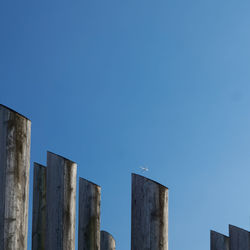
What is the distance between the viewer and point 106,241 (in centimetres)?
703

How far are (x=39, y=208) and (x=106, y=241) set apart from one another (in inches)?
65.9

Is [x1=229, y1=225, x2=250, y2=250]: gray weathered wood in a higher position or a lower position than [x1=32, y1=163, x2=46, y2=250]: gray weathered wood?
lower

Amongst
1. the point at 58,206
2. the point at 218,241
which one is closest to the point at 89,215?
the point at 58,206

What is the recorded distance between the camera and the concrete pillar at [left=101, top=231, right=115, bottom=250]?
702 centimetres

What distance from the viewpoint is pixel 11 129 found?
11.7ft

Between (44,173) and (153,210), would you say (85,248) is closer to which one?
(44,173)

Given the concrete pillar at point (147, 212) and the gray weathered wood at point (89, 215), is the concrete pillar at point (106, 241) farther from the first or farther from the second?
the concrete pillar at point (147, 212)

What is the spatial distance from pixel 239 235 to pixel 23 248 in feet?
8.24

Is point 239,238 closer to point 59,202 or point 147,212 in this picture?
point 147,212

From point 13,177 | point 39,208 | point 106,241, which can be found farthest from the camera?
point 106,241

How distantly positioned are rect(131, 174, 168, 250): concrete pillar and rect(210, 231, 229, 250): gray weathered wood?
64.6 inches

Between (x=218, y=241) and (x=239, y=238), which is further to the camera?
(x=218, y=241)

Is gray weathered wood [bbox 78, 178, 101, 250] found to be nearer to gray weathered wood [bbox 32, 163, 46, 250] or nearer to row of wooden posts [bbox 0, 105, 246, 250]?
row of wooden posts [bbox 0, 105, 246, 250]

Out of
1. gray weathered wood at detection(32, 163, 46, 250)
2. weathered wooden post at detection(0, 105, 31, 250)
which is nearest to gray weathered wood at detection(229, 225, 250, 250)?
gray weathered wood at detection(32, 163, 46, 250)
